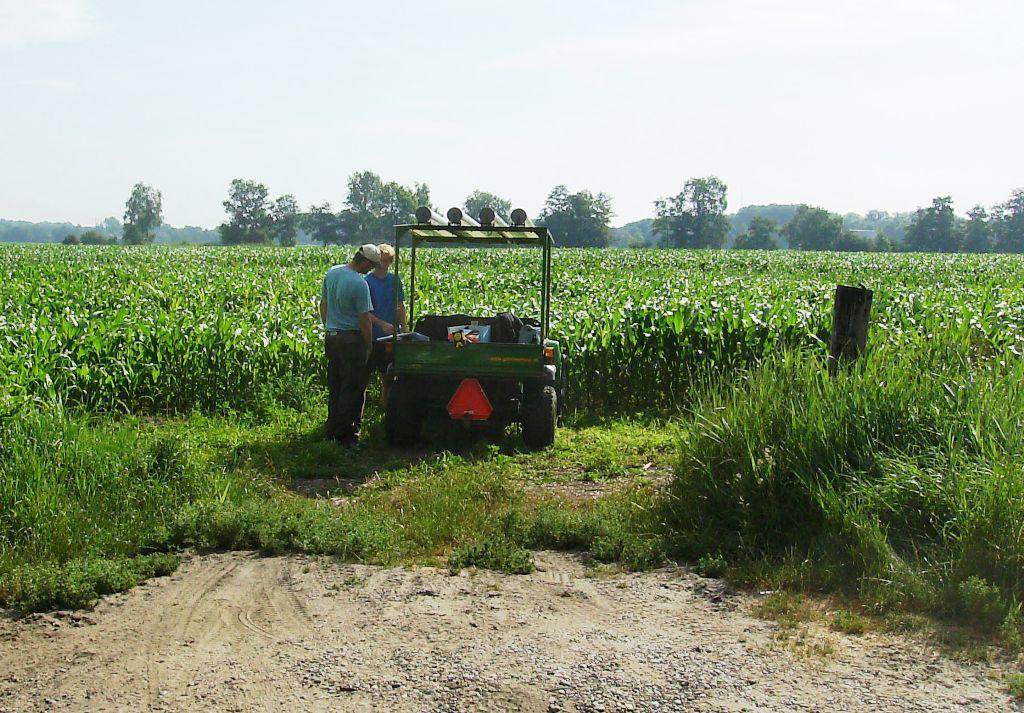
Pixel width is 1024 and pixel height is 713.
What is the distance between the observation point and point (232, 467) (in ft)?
25.3

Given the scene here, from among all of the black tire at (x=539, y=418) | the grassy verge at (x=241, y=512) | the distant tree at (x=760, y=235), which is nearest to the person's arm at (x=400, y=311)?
the black tire at (x=539, y=418)

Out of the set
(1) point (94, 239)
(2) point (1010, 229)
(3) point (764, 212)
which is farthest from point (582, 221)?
(3) point (764, 212)

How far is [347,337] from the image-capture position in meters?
8.48

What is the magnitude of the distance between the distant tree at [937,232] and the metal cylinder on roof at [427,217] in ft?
306

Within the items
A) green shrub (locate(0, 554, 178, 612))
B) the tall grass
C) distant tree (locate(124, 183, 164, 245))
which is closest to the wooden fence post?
the tall grass

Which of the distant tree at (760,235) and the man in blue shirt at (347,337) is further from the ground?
the distant tree at (760,235)

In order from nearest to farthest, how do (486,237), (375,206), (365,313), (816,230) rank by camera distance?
(365,313) → (486,237) → (816,230) → (375,206)

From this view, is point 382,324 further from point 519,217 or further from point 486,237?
point 519,217

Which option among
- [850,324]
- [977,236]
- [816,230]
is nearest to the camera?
[850,324]

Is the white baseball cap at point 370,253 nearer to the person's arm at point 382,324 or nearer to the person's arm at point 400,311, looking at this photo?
the person's arm at point 400,311

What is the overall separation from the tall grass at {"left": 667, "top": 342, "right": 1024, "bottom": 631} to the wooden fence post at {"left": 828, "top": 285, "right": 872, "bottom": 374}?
295 mm

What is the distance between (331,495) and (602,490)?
2085 mm

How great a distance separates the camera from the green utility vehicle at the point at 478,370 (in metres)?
8.16

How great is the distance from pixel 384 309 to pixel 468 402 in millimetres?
1699
